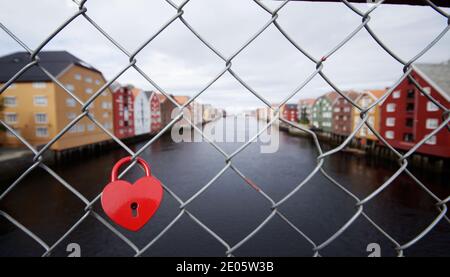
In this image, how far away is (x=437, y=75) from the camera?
1312 centimetres

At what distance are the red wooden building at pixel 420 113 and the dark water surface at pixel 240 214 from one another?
212 centimetres

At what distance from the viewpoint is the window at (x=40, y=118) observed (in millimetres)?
12762

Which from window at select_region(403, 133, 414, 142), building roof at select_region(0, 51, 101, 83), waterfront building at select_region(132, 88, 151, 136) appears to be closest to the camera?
building roof at select_region(0, 51, 101, 83)

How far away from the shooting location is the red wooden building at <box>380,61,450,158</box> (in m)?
12.6

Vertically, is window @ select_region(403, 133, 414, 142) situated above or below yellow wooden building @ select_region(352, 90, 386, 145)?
below

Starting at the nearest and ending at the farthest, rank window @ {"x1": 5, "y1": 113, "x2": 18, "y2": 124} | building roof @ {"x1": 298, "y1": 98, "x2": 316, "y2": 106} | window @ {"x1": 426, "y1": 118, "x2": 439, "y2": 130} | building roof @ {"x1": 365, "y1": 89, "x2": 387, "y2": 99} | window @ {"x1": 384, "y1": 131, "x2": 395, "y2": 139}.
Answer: window @ {"x1": 5, "y1": 113, "x2": 18, "y2": 124}
window @ {"x1": 426, "y1": 118, "x2": 439, "y2": 130}
window @ {"x1": 384, "y1": 131, "x2": 395, "y2": 139}
building roof @ {"x1": 365, "y1": 89, "x2": 387, "y2": 99}
building roof @ {"x1": 298, "y1": 98, "x2": 316, "y2": 106}

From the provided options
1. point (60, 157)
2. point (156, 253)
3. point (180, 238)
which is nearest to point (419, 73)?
point (180, 238)

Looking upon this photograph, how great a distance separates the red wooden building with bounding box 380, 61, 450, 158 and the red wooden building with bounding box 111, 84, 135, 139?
784 inches

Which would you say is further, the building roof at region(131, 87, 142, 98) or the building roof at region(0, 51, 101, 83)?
the building roof at region(131, 87, 142, 98)

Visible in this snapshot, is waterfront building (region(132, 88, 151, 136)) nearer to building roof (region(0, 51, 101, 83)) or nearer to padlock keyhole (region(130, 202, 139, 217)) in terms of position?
building roof (region(0, 51, 101, 83))

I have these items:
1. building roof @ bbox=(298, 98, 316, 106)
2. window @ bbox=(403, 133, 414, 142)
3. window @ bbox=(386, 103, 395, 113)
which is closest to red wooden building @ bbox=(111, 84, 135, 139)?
window @ bbox=(386, 103, 395, 113)

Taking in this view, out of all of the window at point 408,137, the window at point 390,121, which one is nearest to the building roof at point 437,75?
the window at point 390,121
